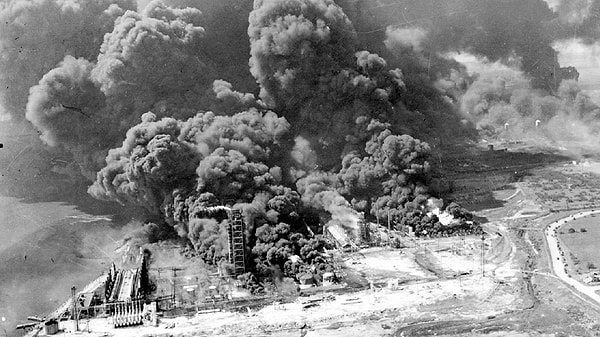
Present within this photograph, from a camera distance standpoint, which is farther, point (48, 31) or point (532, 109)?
point (532, 109)

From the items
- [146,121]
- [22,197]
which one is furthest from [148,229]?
[22,197]

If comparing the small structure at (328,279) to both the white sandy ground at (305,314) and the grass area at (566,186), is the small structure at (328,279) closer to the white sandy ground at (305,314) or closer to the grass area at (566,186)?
the white sandy ground at (305,314)

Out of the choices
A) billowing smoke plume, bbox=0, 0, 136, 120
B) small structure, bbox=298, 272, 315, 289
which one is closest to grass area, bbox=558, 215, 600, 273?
small structure, bbox=298, 272, 315, 289

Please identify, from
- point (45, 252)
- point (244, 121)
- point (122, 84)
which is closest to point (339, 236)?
point (244, 121)

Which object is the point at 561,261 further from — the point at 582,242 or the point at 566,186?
the point at 566,186

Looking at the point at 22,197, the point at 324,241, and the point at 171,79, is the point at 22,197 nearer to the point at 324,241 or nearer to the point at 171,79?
the point at 171,79
